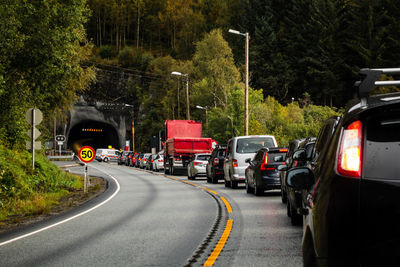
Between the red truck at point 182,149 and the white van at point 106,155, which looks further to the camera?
the white van at point 106,155

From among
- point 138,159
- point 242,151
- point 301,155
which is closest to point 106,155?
point 138,159

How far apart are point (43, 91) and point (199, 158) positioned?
15.0 meters

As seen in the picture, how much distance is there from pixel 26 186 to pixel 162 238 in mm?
10578

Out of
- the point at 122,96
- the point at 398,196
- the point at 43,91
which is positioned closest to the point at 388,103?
the point at 398,196

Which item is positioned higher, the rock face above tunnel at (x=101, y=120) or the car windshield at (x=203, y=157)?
the rock face above tunnel at (x=101, y=120)

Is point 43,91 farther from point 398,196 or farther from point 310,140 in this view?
point 398,196

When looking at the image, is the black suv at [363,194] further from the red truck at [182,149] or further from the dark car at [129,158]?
the dark car at [129,158]

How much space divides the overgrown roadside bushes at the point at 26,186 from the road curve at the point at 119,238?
1772 mm

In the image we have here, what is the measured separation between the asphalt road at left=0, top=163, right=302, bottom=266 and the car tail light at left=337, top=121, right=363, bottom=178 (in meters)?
4.50

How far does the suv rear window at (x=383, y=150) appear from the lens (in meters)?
3.46

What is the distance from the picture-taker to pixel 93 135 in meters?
119

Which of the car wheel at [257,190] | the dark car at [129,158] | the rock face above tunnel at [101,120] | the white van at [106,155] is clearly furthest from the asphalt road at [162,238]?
the rock face above tunnel at [101,120]

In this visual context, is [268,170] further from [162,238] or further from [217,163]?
[217,163]

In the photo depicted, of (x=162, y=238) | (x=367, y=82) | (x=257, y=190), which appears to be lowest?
(x=257, y=190)
